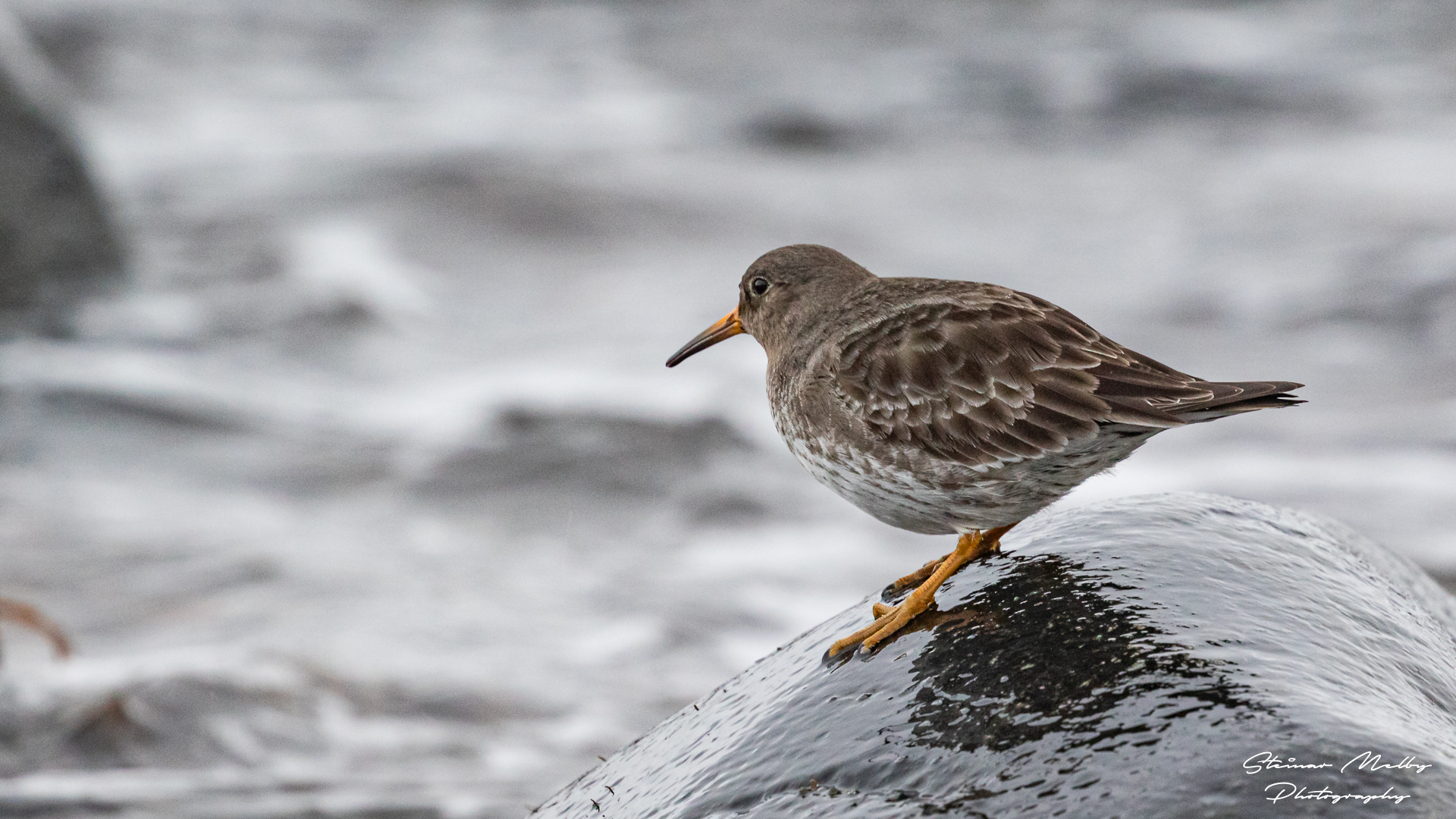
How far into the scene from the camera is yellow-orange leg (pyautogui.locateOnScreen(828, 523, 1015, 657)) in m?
3.84

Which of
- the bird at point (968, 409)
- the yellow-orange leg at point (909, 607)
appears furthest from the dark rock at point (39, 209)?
the yellow-orange leg at point (909, 607)

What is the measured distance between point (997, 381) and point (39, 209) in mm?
10590

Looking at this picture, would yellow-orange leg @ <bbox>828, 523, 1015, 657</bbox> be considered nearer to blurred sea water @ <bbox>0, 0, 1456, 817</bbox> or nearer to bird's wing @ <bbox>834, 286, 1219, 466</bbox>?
bird's wing @ <bbox>834, 286, 1219, 466</bbox>

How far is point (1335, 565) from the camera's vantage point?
421cm

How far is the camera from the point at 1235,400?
353cm

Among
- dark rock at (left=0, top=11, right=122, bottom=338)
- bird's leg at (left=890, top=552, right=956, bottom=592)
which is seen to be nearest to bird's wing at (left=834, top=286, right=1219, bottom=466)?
bird's leg at (left=890, top=552, right=956, bottom=592)

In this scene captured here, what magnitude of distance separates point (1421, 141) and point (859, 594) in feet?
33.7

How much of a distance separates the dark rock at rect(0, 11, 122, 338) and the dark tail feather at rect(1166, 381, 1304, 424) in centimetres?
1049

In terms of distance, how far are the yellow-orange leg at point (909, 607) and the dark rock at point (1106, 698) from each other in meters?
0.05

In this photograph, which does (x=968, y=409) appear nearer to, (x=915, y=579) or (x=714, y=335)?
(x=915, y=579)

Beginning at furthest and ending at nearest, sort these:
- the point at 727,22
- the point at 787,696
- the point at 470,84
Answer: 1. the point at 727,22
2. the point at 470,84
3. the point at 787,696

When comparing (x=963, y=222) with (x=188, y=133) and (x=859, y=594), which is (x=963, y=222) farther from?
(x=188, y=133)

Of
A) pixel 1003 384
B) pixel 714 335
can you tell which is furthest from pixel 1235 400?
pixel 714 335

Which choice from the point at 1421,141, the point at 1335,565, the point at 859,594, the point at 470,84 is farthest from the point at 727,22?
the point at 1335,565
